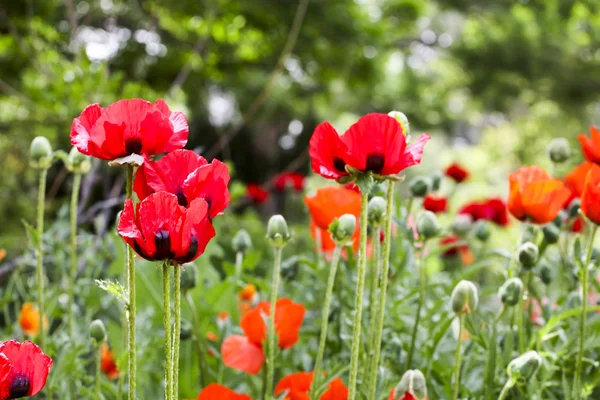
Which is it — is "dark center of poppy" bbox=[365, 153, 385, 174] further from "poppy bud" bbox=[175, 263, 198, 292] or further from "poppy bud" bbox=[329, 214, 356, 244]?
"poppy bud" bbox=[175, 263, 198, 292]

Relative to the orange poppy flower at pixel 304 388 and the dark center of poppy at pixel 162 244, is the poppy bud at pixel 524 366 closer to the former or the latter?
the orange poppy flower at pixel 304 388

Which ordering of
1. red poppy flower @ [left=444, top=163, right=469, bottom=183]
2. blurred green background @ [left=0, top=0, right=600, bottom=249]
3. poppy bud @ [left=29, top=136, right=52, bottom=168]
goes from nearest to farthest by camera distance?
poppy bud @ [left=29, top=136, right=52, bottom=168], red poppy flower @ [left=444, top=163, right=469, bottom=183], blurred green background @ [left=0, top=0, right=600, bottom=249]

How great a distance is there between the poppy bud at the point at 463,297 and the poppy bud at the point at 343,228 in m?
0.13

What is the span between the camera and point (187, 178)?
559 mm

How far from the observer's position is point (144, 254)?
52 cm

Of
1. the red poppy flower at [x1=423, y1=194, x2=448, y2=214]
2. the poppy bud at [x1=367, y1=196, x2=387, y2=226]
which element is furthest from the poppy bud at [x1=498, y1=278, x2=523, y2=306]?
the red poppy flower at [x1=423, y1=194, x2=448, y2=214]

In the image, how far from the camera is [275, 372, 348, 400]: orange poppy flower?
82 cm

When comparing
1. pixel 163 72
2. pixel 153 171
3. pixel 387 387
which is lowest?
pixel 387 387

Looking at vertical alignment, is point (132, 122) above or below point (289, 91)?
below

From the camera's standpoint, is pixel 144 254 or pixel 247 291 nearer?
pixel 144 254

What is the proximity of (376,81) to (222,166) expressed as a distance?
409 centimetres

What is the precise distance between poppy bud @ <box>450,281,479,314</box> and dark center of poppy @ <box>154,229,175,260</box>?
319mm

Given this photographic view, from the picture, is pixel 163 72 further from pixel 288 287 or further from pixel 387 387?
pixel 387 387

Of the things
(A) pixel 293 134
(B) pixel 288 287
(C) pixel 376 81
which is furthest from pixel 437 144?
(B) pixel 288 287
